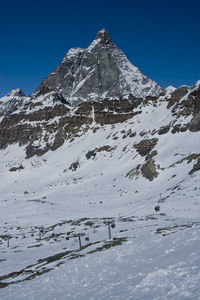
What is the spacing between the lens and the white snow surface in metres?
8.93

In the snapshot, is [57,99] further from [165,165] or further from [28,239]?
[28,239]

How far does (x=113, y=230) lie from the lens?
22.3 meters

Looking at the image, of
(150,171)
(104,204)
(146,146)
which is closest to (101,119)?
(146,146)

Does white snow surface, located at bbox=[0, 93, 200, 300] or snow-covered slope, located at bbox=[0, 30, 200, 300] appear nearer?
white snow surface, located at bbox=[0, 93, 200, 300]

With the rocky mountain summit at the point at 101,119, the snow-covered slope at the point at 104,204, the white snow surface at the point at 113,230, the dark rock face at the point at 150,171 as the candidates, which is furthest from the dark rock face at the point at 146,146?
the dark rock face at the point at 150,171

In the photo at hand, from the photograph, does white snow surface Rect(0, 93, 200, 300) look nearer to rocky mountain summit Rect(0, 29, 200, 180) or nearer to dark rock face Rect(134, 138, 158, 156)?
dark rock face Rect(134, 138, 158, 156)

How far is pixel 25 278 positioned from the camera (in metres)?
13.1

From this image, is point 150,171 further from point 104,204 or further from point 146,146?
point 146,146

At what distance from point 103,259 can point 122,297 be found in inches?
229

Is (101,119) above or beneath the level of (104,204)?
above

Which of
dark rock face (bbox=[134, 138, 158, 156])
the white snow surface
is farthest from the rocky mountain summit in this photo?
the white snow surface

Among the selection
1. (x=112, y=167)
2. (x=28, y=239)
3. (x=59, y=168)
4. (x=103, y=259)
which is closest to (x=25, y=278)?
(x=103, y=259)

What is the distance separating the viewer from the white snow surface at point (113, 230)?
8.93m

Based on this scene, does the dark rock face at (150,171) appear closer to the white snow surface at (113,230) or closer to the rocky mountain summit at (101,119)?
the rocky mountain summit at (101,119)
